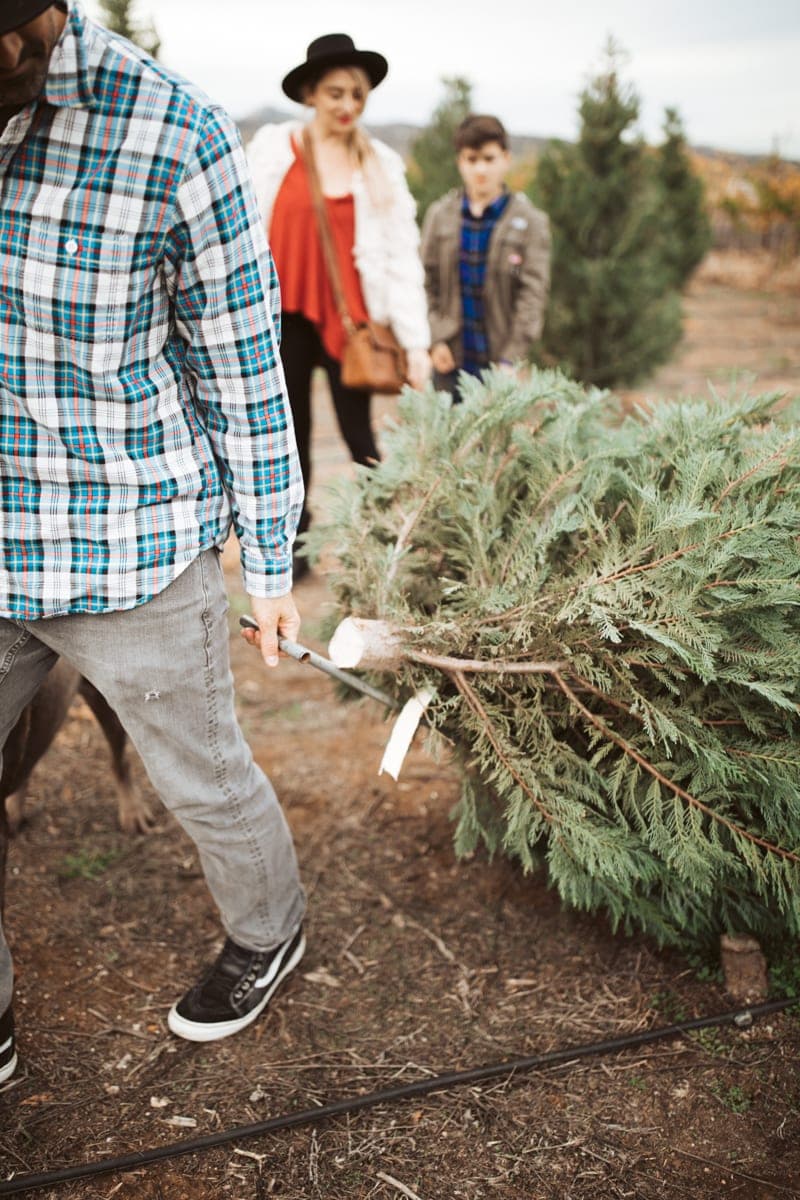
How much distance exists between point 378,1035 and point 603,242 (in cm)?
791

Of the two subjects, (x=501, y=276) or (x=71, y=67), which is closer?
(x=71, y=67)

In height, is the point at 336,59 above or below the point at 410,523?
above

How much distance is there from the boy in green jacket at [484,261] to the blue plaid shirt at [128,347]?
136 inches

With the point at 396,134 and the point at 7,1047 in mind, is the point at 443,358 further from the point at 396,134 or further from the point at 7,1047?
the point at 396,134

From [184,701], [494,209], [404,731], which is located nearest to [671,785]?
[404,731]

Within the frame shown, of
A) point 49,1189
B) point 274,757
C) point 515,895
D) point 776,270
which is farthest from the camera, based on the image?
point 776,270

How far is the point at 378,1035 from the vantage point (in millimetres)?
2445

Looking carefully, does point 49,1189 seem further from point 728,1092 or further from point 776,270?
point 776,270

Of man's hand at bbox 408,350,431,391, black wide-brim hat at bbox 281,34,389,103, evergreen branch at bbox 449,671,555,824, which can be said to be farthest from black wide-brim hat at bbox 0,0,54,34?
man's hand at bbox 408,350,431,391

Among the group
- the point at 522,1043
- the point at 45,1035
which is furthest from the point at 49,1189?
the point at 522,1043

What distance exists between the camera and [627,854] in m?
2.15

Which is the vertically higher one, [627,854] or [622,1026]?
[627,854]

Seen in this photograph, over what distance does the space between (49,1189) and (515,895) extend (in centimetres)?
144

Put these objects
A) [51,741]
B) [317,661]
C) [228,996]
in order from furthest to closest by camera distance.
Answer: [51,741], [228,996], [317,661]
